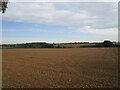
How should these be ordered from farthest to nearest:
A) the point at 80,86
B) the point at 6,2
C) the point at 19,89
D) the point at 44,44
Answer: the point at 44,44
the point at 6,2
the point at 80,86
the point at 19,89

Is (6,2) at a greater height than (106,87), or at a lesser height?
greater

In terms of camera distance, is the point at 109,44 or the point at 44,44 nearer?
the point at 109,44

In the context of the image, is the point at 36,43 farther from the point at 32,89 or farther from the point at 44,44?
the point at 32,89

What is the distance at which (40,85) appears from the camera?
18.7 ft

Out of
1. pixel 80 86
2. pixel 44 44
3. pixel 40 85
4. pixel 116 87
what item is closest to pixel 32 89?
pixel 40 85

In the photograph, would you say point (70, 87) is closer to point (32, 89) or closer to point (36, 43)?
point (32, 89)

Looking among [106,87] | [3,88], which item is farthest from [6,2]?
[106,87]

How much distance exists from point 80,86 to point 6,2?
571 centimetres

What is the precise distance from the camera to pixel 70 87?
5.39 m

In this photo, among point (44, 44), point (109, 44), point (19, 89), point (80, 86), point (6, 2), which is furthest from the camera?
point (44, 44)

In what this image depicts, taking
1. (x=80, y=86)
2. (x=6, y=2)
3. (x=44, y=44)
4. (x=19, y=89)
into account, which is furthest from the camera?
(x=44, y=44)

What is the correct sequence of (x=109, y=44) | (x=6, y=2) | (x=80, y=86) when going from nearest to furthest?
(x=80, y=86) → (x=6, y=2) → (x=109, y=44)

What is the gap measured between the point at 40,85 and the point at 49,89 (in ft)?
2.31

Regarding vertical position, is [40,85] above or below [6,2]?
below
